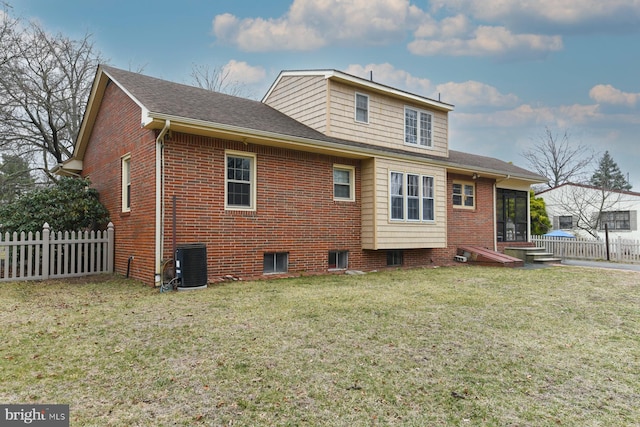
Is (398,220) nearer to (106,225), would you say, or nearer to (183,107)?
(183,107)

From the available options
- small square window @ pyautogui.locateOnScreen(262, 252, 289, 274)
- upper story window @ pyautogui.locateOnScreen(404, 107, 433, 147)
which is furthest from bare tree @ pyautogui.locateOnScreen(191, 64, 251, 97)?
small square window @ pyautogui.locateOnScreen(262, 252, 289, 274)

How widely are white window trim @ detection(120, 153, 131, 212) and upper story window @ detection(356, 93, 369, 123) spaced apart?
664cm

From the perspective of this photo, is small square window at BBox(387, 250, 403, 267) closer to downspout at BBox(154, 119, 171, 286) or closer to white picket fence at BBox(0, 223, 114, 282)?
downspout at BBox(154, 119, 171, 286)

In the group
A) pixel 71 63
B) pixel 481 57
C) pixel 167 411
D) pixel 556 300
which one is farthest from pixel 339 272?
pixel 71 63

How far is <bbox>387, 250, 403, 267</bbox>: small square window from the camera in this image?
12.4 metres

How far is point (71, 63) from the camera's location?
754 inches

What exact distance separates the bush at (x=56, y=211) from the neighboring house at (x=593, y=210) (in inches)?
1027

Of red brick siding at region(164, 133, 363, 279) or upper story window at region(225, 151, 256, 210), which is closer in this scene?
red brick siding at region(164, 133, 363, 279)

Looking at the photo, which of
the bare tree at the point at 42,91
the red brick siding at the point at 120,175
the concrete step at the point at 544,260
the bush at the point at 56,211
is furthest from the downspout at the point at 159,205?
the concrete step at the point at 544,260

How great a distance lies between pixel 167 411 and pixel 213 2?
58.8 feet

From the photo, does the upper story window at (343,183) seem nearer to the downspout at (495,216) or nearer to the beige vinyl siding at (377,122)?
the beige vinyl siding at (377,122)

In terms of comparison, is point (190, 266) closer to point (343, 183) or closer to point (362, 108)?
point (343, 183)

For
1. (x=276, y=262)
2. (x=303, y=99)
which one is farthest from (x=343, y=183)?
(x=276, y=262)

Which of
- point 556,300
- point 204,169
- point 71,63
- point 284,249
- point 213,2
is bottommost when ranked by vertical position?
point 556,300
